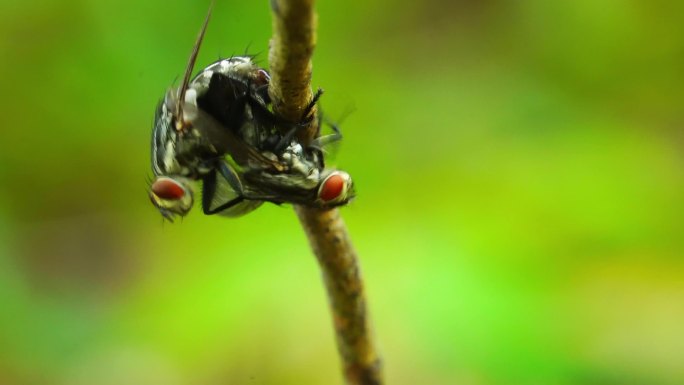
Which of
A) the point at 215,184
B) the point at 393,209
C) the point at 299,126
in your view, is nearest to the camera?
the point at 299,126

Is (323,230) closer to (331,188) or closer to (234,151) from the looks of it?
(331,188)

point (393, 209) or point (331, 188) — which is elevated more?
point (393, 209)

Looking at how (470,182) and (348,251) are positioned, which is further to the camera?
(470,182)

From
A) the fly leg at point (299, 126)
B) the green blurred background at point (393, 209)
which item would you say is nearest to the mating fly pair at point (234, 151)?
the fly leg at point (299, 126)

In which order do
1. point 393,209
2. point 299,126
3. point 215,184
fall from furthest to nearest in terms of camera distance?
point 393,209 → point 215,184 → point 299,126

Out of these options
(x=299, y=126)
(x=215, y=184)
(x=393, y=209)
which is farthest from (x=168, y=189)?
(x=393, y=209)

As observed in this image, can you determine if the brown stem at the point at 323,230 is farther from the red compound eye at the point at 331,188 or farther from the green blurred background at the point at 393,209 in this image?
the green blurred background at the point at 393,209

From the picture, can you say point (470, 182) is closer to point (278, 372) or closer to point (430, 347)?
point (430, 347)

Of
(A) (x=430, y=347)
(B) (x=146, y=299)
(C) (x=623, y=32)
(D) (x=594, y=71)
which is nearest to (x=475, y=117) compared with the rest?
(D) (x=594, y=71)
